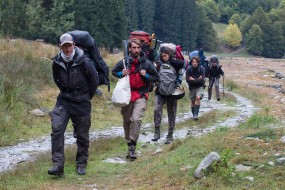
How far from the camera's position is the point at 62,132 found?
7059 millimetres

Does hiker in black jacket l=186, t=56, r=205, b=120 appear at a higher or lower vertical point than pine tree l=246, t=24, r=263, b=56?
→ higher

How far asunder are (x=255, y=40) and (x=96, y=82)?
126 metres

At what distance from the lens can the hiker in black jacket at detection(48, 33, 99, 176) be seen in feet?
23.0

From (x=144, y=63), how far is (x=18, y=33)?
32665 millimetres

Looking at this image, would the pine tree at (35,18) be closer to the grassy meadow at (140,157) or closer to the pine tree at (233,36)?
the grassy meadow at (140,157)

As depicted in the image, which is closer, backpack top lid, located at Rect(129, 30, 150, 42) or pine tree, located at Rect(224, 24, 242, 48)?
backpack top lid, located at Rect(129, 30, 150, 42)

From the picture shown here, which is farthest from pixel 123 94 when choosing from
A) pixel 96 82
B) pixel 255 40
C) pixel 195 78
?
pixel 255 40

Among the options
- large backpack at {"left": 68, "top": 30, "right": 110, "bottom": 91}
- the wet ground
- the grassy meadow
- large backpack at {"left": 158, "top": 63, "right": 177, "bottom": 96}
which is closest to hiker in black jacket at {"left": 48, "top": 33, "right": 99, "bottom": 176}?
the grassy meadow

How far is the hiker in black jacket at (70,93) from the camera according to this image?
7.00 m

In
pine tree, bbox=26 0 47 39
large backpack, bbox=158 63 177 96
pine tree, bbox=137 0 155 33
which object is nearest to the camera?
large backpack, bbox=158 63 177 96

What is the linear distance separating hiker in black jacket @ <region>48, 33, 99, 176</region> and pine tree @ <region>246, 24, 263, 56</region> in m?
125

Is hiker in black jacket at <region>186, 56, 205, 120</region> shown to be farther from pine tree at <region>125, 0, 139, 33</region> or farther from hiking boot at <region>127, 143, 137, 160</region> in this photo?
pine tree at <region>125, 0, 139, 33</region>

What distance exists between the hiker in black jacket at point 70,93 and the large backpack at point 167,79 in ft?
10.5

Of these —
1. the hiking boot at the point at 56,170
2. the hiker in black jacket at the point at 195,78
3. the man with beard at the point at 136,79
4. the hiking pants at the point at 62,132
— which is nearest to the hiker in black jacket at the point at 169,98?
the man with beard at the point at 136,79
